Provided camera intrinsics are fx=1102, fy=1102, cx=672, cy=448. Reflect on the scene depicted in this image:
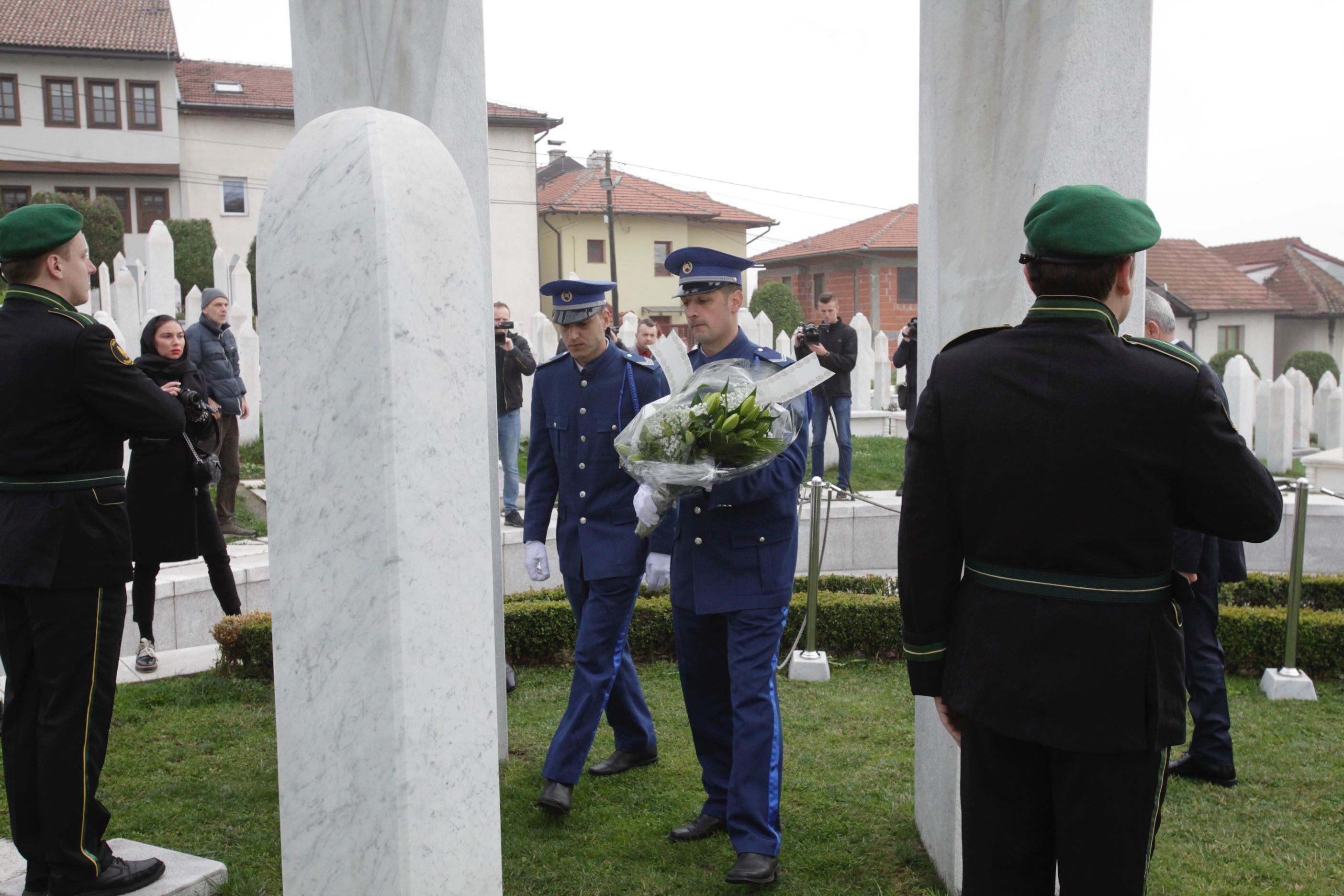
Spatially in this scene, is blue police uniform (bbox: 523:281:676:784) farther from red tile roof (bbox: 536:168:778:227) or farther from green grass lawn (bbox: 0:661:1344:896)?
red tile roof (bbox: 536:168:778:227)

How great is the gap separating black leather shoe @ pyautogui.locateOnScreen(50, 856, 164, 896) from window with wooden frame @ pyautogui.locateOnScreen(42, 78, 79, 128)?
43299 mm

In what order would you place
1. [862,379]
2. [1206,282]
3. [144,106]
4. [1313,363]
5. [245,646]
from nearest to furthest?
1. [245,646]
2. [862,379]
3. [1313,363]
4. [144,106]
5. [1206,282]

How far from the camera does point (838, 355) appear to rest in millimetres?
11648

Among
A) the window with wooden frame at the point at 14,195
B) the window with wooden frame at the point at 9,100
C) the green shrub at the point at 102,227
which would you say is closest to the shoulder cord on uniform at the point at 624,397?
the green shrub at the point at 102,227

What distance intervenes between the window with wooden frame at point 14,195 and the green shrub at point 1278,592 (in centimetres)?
4257

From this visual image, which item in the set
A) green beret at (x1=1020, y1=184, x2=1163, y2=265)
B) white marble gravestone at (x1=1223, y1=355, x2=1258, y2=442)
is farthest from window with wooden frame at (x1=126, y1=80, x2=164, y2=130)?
green beret at (x1=1020, y1=184, x2=1163, y2=265)

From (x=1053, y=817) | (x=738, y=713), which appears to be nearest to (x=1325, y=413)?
(x=738, y=713)

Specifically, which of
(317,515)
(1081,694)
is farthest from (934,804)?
(317,515)

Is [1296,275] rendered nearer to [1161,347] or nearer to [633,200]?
[633,200]

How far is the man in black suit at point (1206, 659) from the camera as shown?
4.91 m

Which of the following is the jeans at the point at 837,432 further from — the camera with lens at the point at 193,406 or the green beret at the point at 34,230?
the green beret at the point at 34,230

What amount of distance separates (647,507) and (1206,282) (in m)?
45.0

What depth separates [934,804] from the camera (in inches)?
152

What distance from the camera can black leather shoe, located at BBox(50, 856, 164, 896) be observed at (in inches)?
137
